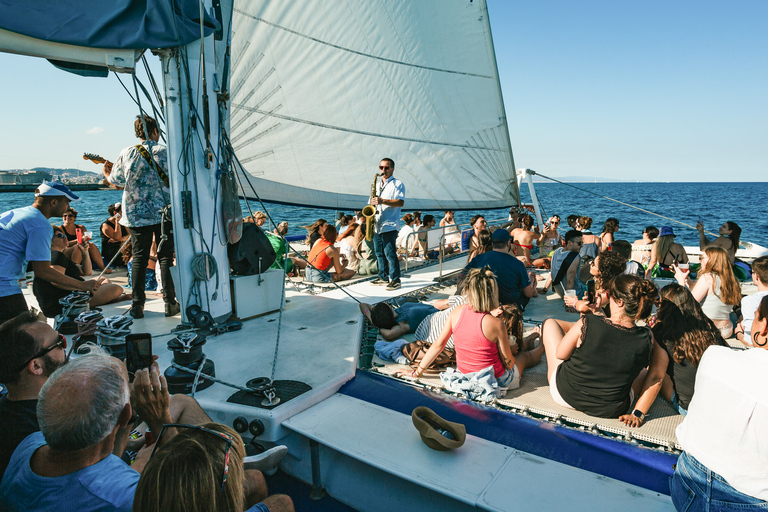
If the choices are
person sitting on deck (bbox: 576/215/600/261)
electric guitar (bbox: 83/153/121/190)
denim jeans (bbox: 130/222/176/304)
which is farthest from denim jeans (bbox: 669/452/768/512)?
electric guitar (bbox: 83/153/121/190)

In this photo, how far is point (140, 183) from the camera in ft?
15.1

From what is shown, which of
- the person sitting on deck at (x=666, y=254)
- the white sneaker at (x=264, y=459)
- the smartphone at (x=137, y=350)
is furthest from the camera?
the person sitting on deck at (x=666, y=254)

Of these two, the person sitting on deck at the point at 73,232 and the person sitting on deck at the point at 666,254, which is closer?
the person sitting on deck at the point at 666,254

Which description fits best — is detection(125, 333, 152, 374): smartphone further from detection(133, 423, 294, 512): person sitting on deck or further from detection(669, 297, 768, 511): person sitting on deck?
detection(669, 297, 768, 511): person sitting on deck

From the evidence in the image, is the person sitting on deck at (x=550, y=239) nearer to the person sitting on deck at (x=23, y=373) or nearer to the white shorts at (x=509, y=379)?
the white shorts at (x=509, y=379)

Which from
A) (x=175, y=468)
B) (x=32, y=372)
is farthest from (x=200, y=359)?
(x=175, y=468)

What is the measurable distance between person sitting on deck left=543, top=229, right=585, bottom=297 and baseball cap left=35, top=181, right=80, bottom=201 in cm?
510

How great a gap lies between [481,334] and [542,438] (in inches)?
31.5

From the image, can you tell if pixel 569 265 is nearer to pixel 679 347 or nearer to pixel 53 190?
pixel 679 347

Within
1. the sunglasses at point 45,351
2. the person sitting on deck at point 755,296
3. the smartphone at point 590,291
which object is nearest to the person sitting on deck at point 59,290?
the sunglasses at point 45,351

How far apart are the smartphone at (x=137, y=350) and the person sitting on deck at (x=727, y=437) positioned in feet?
9.38

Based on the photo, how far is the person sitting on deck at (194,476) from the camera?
1216 millimetres

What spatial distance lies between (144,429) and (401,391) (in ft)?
5.41

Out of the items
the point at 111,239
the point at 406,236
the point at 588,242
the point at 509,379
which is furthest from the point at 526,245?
the point at 111,239
